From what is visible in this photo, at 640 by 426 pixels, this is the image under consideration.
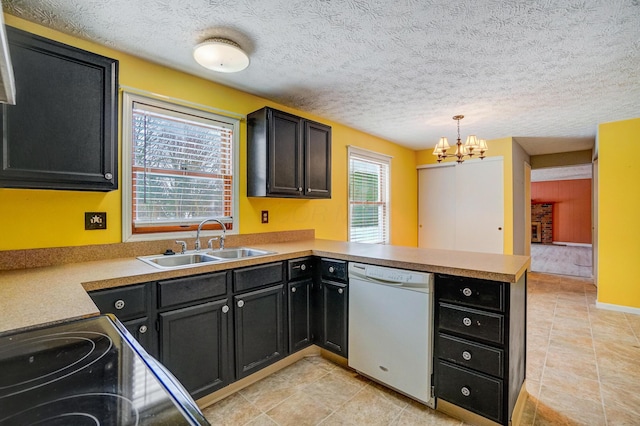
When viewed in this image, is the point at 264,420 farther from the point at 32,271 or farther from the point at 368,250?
the point at 32,271

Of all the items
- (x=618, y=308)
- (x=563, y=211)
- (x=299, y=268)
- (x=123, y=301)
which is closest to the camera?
(x=123, y=301)

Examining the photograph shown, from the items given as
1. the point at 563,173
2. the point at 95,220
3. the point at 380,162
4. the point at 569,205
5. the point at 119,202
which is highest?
the point at 563,173

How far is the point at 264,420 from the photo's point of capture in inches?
71.8

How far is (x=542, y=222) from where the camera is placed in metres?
11.1

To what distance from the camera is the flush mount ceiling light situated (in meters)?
1.93

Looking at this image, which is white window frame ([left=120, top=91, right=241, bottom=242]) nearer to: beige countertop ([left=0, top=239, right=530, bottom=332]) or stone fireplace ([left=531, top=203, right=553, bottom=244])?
beige countertop ([left=0, top=239, right=530, bottom=332])

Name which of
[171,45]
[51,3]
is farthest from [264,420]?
[51,3]

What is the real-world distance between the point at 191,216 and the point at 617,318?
4679 millimetres

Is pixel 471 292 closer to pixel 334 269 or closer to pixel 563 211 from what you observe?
pixel 334 269

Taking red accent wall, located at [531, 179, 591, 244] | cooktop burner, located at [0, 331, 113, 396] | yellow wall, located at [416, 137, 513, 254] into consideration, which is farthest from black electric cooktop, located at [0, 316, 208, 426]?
red accent wall, located at [531, 179, 591, 244]

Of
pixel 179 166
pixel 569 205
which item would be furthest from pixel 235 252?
pixel 569 205

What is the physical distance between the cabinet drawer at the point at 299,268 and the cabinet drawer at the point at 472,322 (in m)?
1.08

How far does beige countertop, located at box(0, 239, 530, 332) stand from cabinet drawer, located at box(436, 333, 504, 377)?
40cm

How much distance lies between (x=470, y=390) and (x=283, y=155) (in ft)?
7.22
